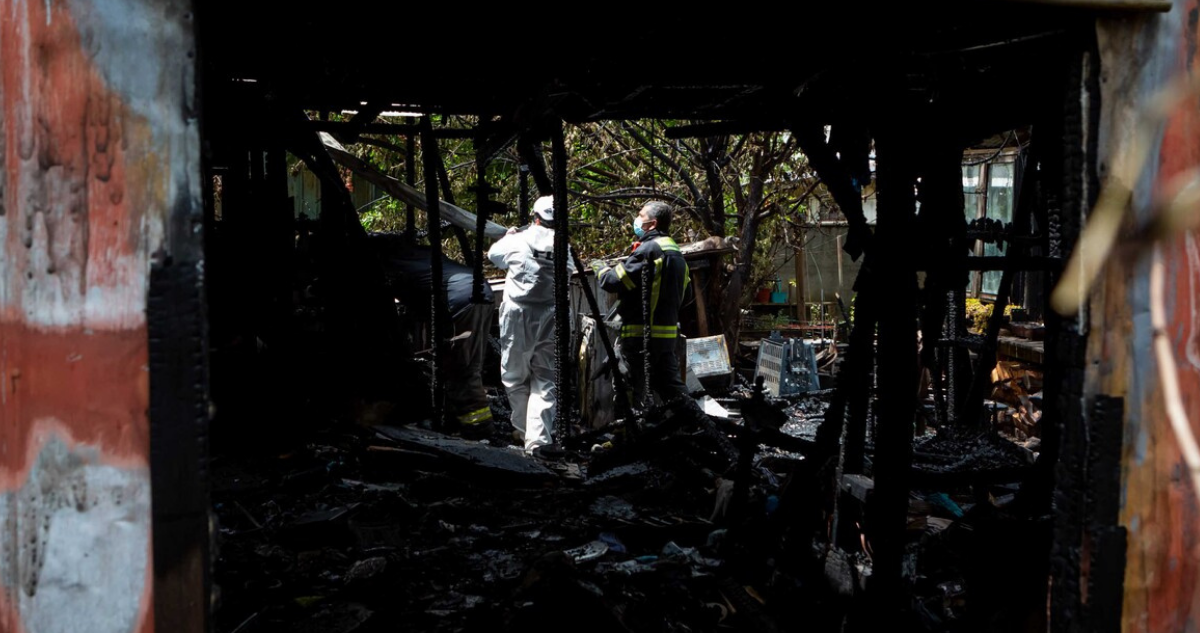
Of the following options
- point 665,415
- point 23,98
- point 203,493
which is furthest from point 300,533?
point 23,98

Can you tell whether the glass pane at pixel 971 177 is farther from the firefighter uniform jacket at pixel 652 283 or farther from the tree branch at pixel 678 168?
the firefighter uniform jacket at pixel 652 283

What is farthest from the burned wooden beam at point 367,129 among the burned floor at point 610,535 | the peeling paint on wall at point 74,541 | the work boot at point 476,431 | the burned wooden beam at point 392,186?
the peeling paint on wall at point 74,541

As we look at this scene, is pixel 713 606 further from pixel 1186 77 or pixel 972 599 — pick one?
pixel 1186 77

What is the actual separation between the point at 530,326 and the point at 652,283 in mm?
1226

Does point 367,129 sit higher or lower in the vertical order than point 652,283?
higher

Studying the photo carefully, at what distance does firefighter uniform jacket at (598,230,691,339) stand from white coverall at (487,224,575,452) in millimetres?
722

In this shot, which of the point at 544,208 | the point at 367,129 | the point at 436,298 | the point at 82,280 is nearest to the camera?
the point at 82,280

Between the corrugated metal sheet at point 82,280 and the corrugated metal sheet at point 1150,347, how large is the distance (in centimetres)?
240

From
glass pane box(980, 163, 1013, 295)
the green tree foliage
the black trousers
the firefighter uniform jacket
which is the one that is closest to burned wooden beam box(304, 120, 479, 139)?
the firefighter uniform jacket

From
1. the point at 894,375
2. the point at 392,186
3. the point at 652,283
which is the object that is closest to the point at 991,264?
the point at 894,375

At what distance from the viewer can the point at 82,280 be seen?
90.0 inches

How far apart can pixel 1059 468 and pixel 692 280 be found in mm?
9412

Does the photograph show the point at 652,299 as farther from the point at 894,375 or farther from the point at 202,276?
the point at 202,276

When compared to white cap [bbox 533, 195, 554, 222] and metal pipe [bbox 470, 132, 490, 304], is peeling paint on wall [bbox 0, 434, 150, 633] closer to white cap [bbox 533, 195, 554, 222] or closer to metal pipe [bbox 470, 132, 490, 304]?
metal pipe [bbox 470, 132, 490, 304]
